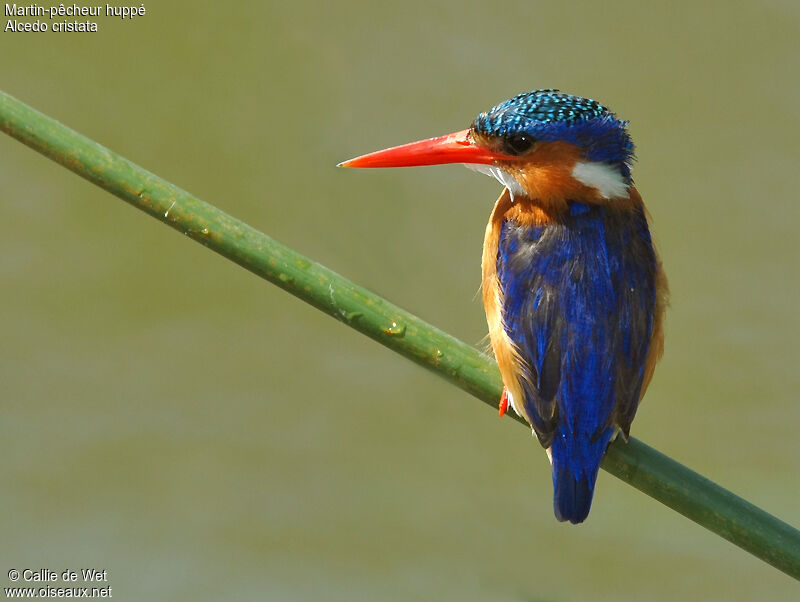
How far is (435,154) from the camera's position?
2.52 m

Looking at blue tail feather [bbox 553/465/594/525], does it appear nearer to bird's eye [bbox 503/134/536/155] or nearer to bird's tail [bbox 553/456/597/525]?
bird's tail [bbox 553/456/597/525]

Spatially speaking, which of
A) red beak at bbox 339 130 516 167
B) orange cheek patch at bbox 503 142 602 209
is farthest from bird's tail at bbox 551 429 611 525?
red beak at bbox 339 130 516 167

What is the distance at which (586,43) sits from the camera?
13.4 ft

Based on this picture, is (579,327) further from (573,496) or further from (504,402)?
(573,496)

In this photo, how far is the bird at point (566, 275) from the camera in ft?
7.55

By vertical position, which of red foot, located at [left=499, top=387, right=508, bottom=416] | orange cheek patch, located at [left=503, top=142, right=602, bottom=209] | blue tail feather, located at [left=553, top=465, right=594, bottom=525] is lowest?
blue tail feather, located at [left=553, top=465, right=594, bottom=525]

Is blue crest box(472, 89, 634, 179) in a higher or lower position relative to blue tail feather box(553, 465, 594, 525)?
higher

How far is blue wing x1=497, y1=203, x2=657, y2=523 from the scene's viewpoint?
228 cm

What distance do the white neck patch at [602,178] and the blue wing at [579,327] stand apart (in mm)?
42

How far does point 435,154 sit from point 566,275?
1.29 ft

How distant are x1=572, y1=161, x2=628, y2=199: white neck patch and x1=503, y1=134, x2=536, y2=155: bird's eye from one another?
11 cm

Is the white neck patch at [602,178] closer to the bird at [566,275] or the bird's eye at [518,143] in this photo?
the bird at [566,275]

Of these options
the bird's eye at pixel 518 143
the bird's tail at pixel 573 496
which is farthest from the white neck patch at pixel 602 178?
the bird's tail at pixel 573 496

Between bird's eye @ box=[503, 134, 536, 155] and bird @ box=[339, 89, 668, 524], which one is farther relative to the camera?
bird's eye @ box=[503, 134, 536, 155]
